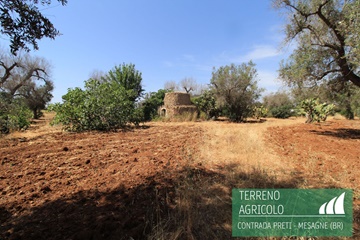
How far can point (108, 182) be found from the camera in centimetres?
322

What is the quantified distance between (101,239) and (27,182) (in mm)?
2304

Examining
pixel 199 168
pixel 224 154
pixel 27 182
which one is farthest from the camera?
pixel 224 154

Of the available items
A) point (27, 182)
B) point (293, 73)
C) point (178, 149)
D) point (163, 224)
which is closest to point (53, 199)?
point (27, 182)

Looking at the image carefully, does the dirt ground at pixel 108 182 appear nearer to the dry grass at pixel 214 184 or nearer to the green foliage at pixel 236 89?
the dry grass at pixel 214 184

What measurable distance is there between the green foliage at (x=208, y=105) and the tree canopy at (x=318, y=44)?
36.5 feet

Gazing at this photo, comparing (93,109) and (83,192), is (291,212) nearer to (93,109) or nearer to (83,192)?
(83,192)

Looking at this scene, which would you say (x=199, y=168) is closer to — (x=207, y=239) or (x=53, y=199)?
(x=207, y=239)

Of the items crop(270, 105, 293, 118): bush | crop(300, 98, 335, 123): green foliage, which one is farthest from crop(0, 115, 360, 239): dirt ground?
crop(270, 105, 293, 118): bush

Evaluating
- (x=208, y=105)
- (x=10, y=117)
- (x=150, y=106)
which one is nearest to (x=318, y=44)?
(x=208, y=105)

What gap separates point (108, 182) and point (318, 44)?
9.11 meters

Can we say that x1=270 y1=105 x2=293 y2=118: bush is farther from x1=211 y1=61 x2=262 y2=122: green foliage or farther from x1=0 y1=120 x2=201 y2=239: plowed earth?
x1=0 y1=120 x2=201 y2=239: plowed earth

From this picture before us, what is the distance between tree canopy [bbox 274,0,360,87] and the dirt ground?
3562mm

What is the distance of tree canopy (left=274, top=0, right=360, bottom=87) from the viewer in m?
7.22

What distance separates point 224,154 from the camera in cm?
506
